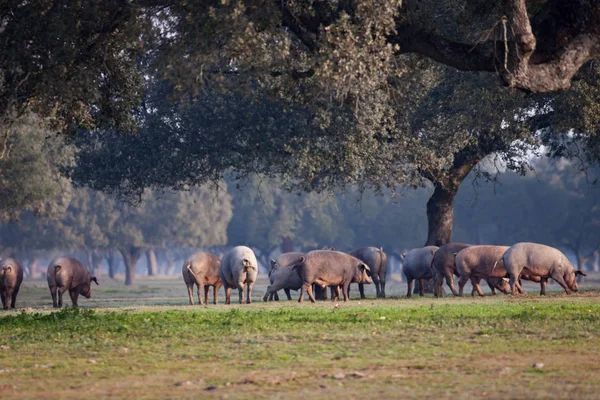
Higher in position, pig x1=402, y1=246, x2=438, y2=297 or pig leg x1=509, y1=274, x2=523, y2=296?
pig x1=402, y1=246, x2=438, y2=297

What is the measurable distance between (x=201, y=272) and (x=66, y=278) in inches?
183

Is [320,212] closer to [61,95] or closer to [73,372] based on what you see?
[61,95]

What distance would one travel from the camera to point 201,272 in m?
33.0

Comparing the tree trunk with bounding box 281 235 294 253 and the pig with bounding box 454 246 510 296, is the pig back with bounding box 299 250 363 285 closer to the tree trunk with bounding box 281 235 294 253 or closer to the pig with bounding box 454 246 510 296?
the pig with bounding box 454 246 510 296

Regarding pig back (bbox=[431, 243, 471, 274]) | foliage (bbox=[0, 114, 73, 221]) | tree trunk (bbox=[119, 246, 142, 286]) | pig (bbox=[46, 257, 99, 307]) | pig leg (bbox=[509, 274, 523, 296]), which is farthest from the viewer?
tree trunk (bbox=[119, 246, 142, 286])

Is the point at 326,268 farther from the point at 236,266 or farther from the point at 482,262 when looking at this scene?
the point at 482,262

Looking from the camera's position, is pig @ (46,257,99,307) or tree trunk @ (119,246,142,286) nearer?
pig @ (46,257,99,307)

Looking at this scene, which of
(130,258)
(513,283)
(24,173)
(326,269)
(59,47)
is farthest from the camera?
(130,258)

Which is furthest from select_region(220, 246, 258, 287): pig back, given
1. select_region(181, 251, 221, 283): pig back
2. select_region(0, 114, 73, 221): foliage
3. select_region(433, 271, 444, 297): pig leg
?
select_region(0, 114, 73, 221): foliage

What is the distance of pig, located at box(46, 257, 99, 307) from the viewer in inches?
1257

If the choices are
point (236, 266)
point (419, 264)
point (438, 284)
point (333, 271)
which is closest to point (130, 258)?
point (419, 264)

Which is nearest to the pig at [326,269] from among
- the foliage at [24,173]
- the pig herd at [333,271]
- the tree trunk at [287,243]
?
the pig herd at [333,271]

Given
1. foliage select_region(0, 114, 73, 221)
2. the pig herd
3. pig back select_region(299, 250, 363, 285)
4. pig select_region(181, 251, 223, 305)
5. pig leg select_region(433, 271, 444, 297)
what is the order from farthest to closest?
foliage select_region(0, 114, 73, 221) → pig leg select_region(433, 271, 444, 297) → pig select_region(181, 251, 223, 305) → pig back select_region(299, 250, 363, 285) → the pig herd

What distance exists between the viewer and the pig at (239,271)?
1259 inches
